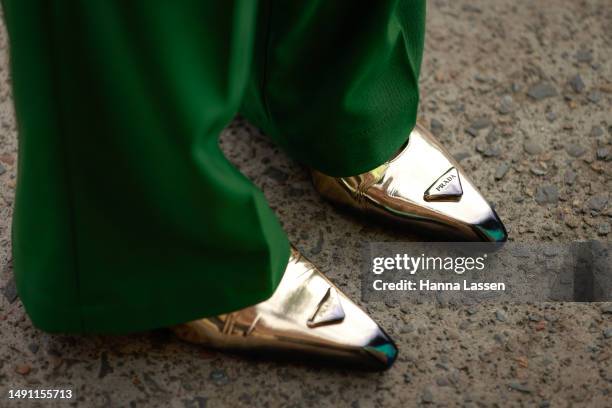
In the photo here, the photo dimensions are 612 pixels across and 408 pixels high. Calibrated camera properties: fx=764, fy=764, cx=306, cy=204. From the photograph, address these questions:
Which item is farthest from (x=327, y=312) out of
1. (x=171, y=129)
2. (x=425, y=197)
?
(x=171, y=129)

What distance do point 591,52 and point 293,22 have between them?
0.88 m

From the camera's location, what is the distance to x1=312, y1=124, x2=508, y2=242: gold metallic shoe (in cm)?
119

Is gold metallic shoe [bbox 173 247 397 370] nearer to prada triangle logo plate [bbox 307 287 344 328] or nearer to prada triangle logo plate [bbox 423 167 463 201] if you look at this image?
prada triangle logo plate [bbox 307 287 344 328]

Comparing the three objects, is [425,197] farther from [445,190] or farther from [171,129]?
[171,129]

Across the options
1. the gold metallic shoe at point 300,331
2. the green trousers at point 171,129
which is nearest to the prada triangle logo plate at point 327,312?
the gold metallic shoe at point 300,331

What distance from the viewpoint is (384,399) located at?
41.6 inches

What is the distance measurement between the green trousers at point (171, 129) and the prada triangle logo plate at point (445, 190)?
11 cm

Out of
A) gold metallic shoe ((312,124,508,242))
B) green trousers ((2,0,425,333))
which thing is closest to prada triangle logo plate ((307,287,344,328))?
green trousers ((2,0,425,333))

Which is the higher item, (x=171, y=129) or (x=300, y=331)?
(x=171, y=129)

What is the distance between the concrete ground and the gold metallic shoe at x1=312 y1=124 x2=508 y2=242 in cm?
6

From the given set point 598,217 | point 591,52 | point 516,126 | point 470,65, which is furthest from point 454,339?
point 591,52

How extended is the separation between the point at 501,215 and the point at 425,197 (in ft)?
0.57

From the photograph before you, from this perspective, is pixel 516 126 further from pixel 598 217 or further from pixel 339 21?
pixel 339 21

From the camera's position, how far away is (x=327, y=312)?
3.45 ft
